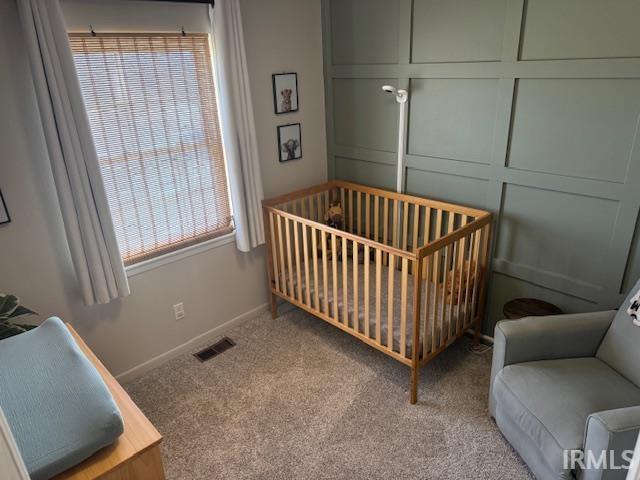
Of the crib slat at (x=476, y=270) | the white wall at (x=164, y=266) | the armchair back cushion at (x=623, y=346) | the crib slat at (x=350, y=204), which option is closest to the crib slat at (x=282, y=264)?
the white wall at (x=164, y=266)

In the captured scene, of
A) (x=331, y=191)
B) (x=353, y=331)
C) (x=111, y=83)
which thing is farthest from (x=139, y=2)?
(x=353, y=331)

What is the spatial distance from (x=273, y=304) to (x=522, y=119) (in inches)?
81.4

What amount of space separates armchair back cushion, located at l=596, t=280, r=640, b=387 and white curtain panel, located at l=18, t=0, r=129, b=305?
8.20ft

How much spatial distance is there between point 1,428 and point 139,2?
237cm

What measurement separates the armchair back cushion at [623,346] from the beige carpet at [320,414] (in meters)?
0.64

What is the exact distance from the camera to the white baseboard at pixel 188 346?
2779 mm

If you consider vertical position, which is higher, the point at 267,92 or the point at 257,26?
the point at 257,26

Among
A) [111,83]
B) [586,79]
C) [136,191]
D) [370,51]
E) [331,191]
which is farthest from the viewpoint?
[331,191]

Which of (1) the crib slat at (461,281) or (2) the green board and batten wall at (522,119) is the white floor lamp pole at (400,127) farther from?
(1) the crib slat at (461,281)

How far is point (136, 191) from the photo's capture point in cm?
255

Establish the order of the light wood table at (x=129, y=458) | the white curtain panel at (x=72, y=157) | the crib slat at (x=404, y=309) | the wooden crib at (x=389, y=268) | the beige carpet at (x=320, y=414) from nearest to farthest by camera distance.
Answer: the light wood table at (x=129, y=458)
the white curtain panel at (x=72, y=157)
the beige carpet at (x=320, y=414)
the crib slat at (x=404, y=309)
the wooden crib at (x=389, y=268)

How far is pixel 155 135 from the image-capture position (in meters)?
2.56

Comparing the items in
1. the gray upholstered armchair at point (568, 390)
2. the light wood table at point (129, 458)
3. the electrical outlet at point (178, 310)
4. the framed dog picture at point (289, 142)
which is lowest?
the electrical outlet at point (178, 310)

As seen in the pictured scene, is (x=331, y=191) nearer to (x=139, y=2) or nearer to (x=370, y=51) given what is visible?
(x=370, y=51)
